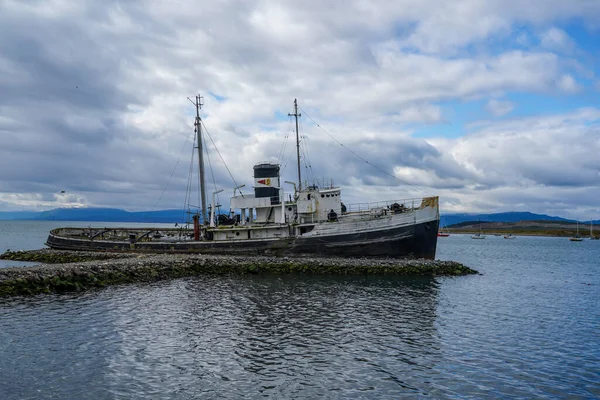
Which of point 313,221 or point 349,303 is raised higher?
point 313,221

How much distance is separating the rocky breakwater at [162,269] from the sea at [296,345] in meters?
2.45

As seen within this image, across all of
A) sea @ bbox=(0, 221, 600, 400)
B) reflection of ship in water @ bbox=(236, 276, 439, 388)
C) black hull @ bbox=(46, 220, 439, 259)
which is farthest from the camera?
black hull @ bbox=(46, 220, 439, 259)

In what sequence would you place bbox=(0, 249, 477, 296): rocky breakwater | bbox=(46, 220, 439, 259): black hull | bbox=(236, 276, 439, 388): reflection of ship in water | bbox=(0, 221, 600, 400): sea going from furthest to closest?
bbox=(46, 220, 439, 259): black hull
bbox=(0, 249, 477, 296): rocky breakwater
bbox=(236, 276, 439, 388): reflection of ship in water
bbox=(0, 221, 600, 400): sea

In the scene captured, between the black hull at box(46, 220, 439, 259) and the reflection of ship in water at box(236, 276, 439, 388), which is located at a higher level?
the black hull at box(46, 220, 439, 259)

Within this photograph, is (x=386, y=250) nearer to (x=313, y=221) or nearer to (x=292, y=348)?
(x=313, y=221)

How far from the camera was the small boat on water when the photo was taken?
3903cm

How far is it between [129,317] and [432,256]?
2894cm

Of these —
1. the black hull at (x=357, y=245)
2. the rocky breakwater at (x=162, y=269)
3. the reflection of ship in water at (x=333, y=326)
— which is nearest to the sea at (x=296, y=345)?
the reflection of ship in water at (x=333, y=326)

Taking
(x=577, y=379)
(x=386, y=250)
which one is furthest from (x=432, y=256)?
(x=577, y=379)

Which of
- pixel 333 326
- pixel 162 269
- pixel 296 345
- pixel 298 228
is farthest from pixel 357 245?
pixel 296 345

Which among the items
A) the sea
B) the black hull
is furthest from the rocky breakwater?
the sea

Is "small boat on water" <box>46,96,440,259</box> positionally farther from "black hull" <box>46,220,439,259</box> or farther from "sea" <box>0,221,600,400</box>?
"sea" <box>0,221,600,400</box>

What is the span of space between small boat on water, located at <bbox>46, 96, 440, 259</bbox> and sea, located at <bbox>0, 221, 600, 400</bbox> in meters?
12.0

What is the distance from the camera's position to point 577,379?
13234mm
